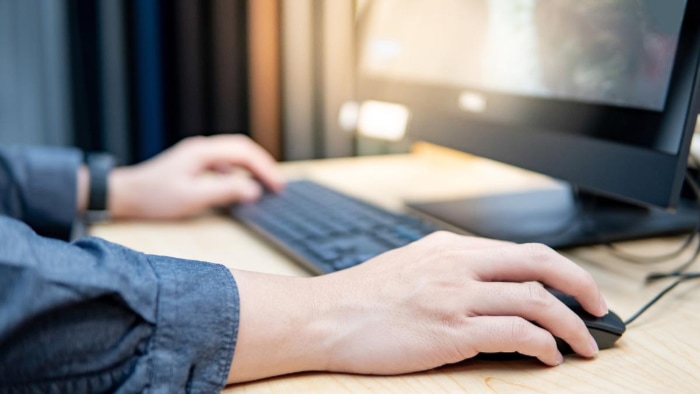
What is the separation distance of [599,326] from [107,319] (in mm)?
327

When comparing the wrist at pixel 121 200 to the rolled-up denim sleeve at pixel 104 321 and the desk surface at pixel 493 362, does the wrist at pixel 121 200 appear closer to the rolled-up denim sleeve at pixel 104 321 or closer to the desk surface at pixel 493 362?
the desk surface at pixel 493 362

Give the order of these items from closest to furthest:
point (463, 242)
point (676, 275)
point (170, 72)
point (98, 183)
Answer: point (463, 242), point (676, 275), point (98, 183), point (170, 72)

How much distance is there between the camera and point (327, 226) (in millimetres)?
713

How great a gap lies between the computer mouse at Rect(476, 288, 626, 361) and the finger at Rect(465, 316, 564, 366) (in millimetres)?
18

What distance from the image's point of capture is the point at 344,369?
453 millimetres

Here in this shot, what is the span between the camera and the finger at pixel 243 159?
3.04 feet

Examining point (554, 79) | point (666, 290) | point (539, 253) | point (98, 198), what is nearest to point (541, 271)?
point (539, 253)

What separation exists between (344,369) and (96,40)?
3.45 feet

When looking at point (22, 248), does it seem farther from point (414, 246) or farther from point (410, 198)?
point (410, 198)

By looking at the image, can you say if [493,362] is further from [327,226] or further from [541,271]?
[327,226]

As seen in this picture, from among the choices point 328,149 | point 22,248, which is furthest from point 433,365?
point 328,149

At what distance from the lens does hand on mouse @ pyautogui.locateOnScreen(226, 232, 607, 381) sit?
17.5 inches

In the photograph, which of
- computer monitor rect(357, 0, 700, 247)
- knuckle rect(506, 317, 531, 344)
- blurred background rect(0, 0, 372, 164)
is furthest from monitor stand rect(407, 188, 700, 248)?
blurred background rect(0, 0, 372, 164)

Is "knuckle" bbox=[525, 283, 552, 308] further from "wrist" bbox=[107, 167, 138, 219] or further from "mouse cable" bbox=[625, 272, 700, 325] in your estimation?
"wrist" bbox=[107, 167, 138, 219]
